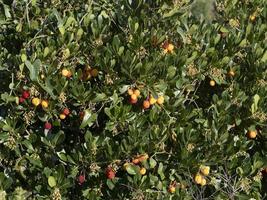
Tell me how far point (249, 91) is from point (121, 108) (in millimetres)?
940

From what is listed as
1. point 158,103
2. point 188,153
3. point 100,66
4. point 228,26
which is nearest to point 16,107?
point 100,66

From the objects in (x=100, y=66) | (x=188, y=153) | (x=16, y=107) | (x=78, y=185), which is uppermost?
(x=100, y=66)

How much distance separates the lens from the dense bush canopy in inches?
122

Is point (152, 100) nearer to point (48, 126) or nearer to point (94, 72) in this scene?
→ point (94, 72)

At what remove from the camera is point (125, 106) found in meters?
3.14

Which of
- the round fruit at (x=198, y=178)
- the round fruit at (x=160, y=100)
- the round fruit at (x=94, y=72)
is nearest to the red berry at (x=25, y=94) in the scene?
the round fruit at (x=94, y=72)

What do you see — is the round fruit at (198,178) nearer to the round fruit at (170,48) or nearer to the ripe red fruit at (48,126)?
the round fruit at (170,48)

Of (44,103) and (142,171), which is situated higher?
(44,103)

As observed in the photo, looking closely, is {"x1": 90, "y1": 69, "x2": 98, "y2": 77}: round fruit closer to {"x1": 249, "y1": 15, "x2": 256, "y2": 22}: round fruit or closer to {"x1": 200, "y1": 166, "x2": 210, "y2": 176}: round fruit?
{"x1": 200, "y1": 166, "x2": 210, "y2": 176}: round fruit

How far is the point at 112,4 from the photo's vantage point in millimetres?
3721

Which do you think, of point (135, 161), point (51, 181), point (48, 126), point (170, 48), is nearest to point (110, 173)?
point (135, 161)

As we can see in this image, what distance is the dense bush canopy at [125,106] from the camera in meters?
3.11

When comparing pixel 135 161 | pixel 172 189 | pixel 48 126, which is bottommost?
pixel 172 189

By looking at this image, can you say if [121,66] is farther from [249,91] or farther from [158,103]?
[249,91]
